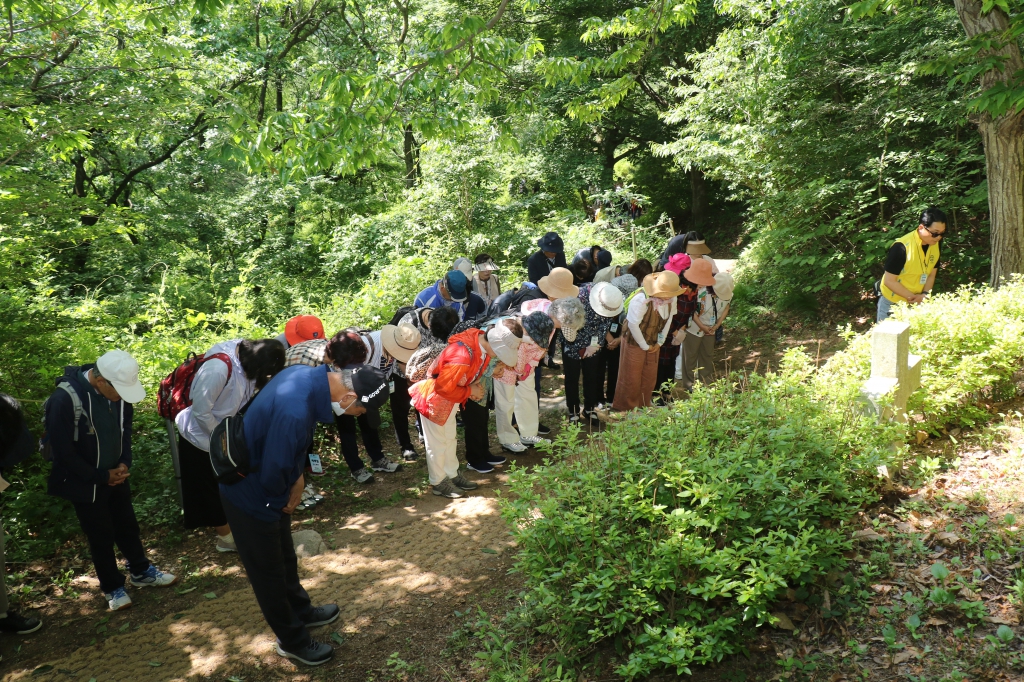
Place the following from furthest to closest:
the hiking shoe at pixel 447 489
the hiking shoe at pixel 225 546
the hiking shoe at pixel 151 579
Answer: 1. the hiking shoe at pixel 447 489
2. the hiking shoe at pixel 225 546
3. the hiking shoe at pixel 151 579

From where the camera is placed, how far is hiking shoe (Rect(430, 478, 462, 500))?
5883 millimetres

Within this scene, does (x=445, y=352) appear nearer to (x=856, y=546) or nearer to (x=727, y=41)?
(x=856, y=546)

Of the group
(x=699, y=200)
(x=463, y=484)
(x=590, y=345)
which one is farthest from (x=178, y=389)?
(x=699, y=200)

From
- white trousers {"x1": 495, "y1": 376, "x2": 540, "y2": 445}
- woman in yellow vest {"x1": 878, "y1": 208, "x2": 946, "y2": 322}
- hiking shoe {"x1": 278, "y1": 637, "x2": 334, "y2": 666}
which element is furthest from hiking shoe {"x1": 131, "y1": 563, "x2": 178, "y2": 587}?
woman in yellow vest {"x1": 878, "y1": 208, "x2": 946, "y2": 322}

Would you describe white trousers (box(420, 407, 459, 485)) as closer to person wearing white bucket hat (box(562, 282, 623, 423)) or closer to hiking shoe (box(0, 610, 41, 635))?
person wearing white bucket hat (box(562, 282, 623, 423))

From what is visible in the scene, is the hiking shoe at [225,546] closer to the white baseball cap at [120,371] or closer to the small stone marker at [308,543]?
the small stone marker at [308,543]

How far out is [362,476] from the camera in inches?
253

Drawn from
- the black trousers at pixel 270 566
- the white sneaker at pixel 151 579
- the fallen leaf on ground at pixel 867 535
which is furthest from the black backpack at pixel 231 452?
the fallen leaf on ground at pixel 867 535

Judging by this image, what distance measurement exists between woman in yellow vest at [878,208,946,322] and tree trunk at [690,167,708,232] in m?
13.9

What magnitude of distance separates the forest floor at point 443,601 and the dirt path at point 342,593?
13 mm

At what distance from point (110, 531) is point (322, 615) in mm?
1658

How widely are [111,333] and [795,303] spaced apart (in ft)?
31.0

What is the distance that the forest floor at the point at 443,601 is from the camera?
3.19 meters

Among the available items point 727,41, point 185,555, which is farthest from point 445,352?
point 727,41
